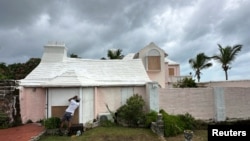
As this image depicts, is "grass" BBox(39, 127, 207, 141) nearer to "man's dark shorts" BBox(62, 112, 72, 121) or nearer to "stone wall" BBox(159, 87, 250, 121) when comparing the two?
"man's dark shorts" BBox(62, 112, 72, 121)

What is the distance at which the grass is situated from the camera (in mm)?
11578

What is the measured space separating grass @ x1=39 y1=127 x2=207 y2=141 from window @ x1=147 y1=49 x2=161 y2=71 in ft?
31.2

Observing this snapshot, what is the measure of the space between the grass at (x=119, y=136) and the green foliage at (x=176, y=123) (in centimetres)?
37

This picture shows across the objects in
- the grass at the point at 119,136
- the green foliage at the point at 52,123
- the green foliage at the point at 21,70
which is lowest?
the grass at the point at 119,136

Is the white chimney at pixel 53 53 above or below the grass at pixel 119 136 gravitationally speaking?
above

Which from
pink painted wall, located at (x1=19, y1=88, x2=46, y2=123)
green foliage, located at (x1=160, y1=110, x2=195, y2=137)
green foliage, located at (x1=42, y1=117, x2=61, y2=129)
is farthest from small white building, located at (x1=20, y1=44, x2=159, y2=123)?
green foliage, located at (x1=160, y1=110, x2=195, y2=137)

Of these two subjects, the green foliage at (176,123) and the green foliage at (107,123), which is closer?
the green foliage at (176,123)

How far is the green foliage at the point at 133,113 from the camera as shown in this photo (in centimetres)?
1430

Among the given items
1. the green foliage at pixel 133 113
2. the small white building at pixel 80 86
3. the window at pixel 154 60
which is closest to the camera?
the small white building at pixel 80 86

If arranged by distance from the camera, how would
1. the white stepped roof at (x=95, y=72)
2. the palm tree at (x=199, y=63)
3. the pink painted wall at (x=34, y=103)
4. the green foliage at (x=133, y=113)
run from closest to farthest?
the green foliage at (x=133, y=113) < the pink painted wall at (x=34, y=103) < the white stepped roof at (x=95, y=72) < the palm tree at (x=199, y=63)

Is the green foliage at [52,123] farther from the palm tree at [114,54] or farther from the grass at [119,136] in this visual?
the palm tree at [114,54]

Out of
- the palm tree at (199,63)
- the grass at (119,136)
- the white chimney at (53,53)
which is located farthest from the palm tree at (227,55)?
the white chimney at (53,53)

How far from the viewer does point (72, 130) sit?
12.4 metres

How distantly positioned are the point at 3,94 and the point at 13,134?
10.3 feet
